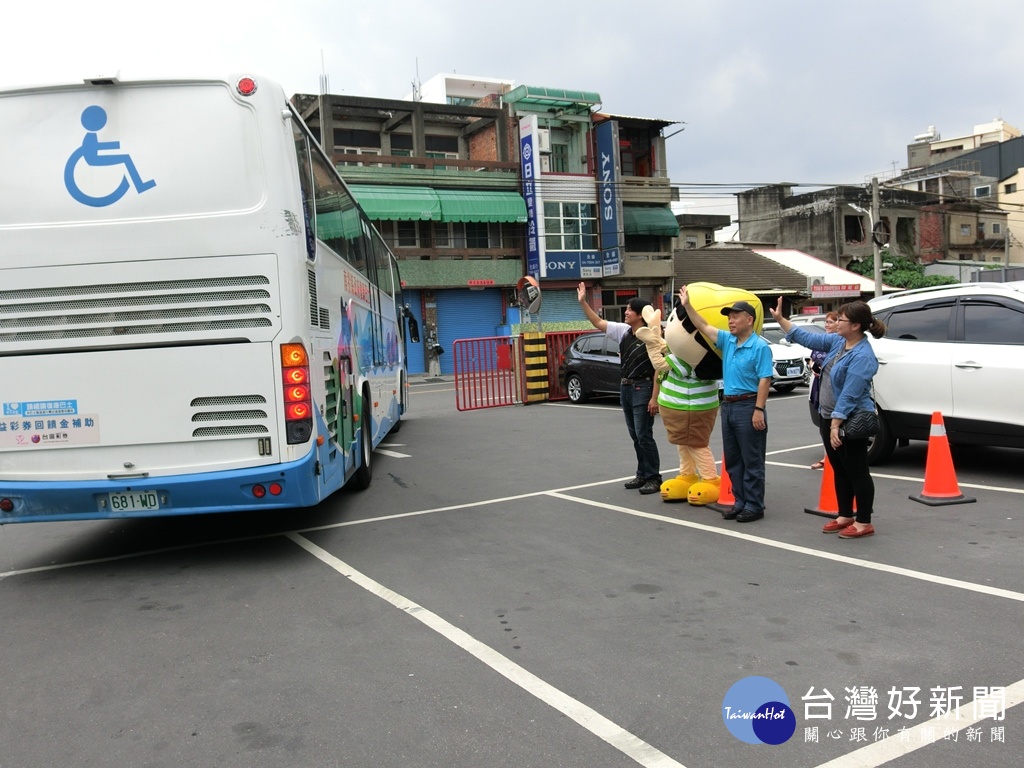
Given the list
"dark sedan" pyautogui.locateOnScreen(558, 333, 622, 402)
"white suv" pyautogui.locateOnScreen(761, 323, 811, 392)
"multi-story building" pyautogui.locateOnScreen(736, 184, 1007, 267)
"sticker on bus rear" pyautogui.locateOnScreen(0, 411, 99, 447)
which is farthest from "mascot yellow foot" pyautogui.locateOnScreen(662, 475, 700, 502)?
"multi-story building" pyautogui.locateOnScreen(736, 184, 1007, 267)

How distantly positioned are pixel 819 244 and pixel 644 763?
2035 inches

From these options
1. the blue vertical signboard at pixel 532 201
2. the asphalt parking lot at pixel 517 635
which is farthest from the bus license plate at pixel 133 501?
the blue vertical signboard at pixel 532 201

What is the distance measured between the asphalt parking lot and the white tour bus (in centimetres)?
80

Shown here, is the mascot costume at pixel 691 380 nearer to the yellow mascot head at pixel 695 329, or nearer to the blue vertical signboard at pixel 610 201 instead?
the yellow mascot head at pixel 695 329

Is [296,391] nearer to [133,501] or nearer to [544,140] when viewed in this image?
[133,501]

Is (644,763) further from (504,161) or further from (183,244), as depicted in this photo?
(504,161)

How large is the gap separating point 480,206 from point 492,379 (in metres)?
17.0

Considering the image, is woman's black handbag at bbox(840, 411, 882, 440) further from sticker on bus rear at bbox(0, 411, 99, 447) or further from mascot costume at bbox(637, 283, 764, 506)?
sticker on bus rear at bbox(0, 411, 99, 447)

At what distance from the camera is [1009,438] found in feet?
26.1

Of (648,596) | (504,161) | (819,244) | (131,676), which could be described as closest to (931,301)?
(648,596)

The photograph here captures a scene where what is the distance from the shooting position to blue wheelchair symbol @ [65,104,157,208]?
5918mm

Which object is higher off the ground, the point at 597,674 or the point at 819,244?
the point at 819,244

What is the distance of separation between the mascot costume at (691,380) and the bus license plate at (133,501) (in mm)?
4333

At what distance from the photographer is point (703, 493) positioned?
25.4 feet
